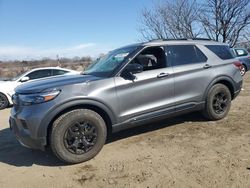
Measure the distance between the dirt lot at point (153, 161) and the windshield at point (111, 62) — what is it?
1285 mm

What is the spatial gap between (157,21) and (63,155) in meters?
22.4

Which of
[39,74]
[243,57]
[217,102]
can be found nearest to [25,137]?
[217,102]

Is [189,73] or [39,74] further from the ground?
[39,74]

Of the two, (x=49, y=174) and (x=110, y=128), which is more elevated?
(x=110, y=128)

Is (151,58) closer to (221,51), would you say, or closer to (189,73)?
(189,73)

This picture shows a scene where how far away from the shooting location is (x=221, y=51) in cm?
631

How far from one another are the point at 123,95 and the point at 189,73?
1520mm

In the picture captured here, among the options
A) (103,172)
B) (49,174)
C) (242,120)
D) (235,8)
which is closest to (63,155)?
(49,174)

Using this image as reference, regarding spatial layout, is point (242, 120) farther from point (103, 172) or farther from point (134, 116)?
point (103, 172)

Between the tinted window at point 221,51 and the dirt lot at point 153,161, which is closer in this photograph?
the dirt lot at point 153,161

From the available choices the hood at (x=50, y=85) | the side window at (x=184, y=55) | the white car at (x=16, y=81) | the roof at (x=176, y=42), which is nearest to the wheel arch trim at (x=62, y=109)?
the hood at (x=50, y=85)

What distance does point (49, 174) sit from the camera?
14.0ft

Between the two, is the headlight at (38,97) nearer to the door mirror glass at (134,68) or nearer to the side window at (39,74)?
the door mirror glass at (134,68)

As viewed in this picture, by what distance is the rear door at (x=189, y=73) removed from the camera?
553 centimetres
